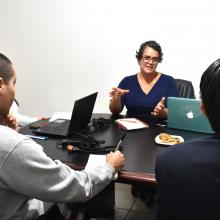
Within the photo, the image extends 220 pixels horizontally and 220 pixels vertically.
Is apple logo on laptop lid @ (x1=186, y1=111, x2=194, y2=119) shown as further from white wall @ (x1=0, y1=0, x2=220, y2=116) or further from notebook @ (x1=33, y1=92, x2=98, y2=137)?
white wall @ (x1=0, y1=0, x2=220, y2=116)

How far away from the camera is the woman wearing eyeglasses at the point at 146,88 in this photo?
2.45 meters

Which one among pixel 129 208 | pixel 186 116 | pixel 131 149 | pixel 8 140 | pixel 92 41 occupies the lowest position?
pixel 129 208

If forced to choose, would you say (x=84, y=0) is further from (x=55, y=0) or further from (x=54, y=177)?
(x=54, y=177)

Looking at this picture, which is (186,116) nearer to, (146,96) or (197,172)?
(146,96)

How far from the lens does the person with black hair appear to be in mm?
784

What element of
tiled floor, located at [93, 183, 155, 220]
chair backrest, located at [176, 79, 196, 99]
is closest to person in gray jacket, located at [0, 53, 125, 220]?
tiled floor, located at [93, 183, 155, 220]

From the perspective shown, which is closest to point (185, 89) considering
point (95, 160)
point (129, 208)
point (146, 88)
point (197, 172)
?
point (146, 88)

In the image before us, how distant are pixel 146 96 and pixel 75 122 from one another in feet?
2.87

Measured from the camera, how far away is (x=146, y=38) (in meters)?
3.06

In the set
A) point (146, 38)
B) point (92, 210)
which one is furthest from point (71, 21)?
point (92, 210)

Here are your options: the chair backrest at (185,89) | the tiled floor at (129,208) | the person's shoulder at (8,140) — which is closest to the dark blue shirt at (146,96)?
the chair backrest at (185,89)

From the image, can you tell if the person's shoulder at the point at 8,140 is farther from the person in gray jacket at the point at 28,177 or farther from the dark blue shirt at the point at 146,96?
the dark blue shirt at the point at 146,96

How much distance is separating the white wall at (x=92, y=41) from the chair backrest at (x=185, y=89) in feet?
1.25

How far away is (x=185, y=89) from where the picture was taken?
8.59ft
